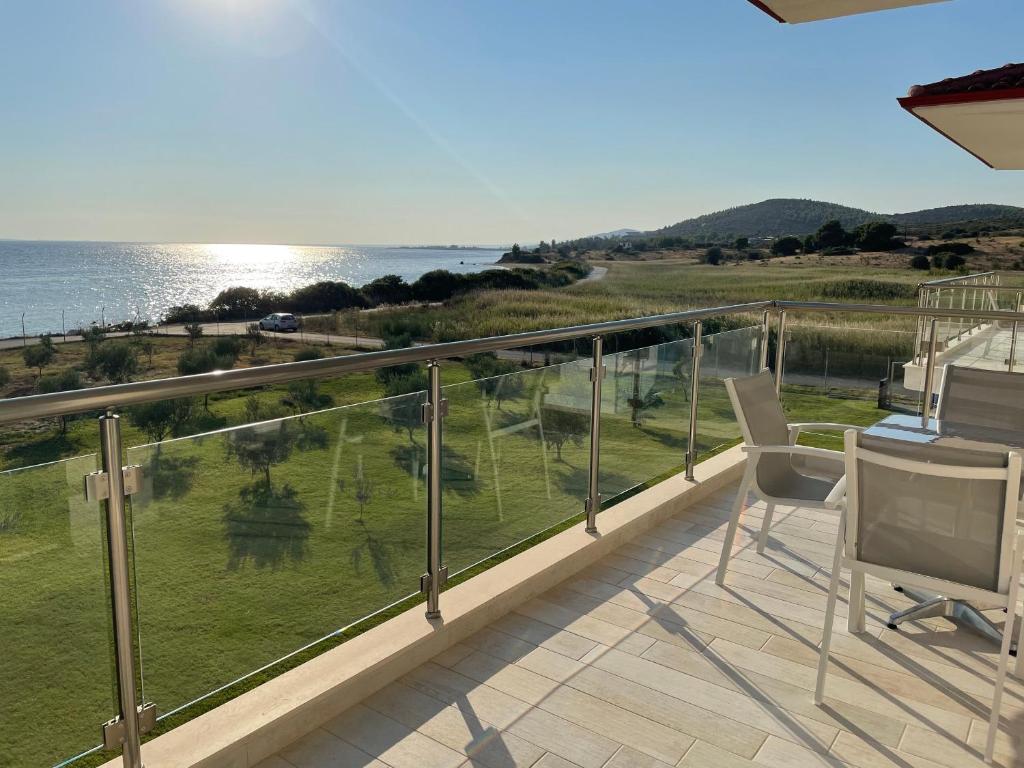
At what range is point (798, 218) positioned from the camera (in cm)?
3194

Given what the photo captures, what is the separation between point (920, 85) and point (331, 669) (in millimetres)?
3325

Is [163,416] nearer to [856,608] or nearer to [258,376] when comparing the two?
[258,376]

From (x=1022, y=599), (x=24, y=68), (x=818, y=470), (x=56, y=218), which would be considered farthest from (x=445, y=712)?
(x=56, y=218)

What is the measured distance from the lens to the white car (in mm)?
40312

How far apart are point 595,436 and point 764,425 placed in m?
0.77

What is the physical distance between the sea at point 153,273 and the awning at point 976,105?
132ft

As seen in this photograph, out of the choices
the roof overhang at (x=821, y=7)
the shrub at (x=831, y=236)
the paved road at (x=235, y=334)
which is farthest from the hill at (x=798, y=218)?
the roof overhang at (x=821, y=7)

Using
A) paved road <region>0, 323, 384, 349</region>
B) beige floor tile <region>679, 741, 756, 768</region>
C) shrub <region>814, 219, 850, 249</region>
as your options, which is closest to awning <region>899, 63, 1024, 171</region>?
beige floor tile <region>679, 741, 756, 768</region>

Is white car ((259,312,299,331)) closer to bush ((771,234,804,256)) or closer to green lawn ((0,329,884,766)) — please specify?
bush ((771,234,804,256))

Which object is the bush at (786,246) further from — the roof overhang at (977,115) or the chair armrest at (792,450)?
the chair armrest at (792,450)

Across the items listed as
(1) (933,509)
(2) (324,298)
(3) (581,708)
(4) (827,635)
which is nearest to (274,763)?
(3) (581,708)

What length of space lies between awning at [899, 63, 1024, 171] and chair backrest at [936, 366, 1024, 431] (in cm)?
110

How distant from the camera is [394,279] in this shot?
42.7 meters

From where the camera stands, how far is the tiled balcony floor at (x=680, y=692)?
7.16 feet
